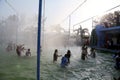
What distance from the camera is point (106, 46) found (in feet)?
104

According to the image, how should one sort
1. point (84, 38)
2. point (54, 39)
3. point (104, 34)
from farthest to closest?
point (54, 39), point (84, 38), point (104, 34)

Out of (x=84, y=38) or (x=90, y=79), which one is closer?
(x=90, y=79)

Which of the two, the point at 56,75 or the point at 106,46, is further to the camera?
the point at 106,46

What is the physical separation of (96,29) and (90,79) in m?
23.1

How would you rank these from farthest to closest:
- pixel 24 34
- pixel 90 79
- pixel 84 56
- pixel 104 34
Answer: pixel 24 34, pixel 104 34, pixel 84 56, pixel 90 79

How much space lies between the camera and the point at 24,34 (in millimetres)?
55531

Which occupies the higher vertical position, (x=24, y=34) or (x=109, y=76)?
(x=24, y=34)

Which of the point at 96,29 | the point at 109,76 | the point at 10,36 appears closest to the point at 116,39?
the point at 96,29

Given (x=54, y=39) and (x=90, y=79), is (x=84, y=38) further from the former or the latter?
(x=90, y=79)

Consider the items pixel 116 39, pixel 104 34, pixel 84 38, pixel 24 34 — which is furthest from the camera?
pixel 24 34

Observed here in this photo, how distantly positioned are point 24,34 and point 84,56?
35.5 metres

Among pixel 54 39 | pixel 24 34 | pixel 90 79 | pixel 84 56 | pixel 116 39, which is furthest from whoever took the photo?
pixel 54 39

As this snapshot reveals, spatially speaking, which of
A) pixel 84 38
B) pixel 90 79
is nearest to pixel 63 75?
pixel 90 79

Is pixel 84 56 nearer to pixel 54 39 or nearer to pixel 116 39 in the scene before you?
pixel 116 39
